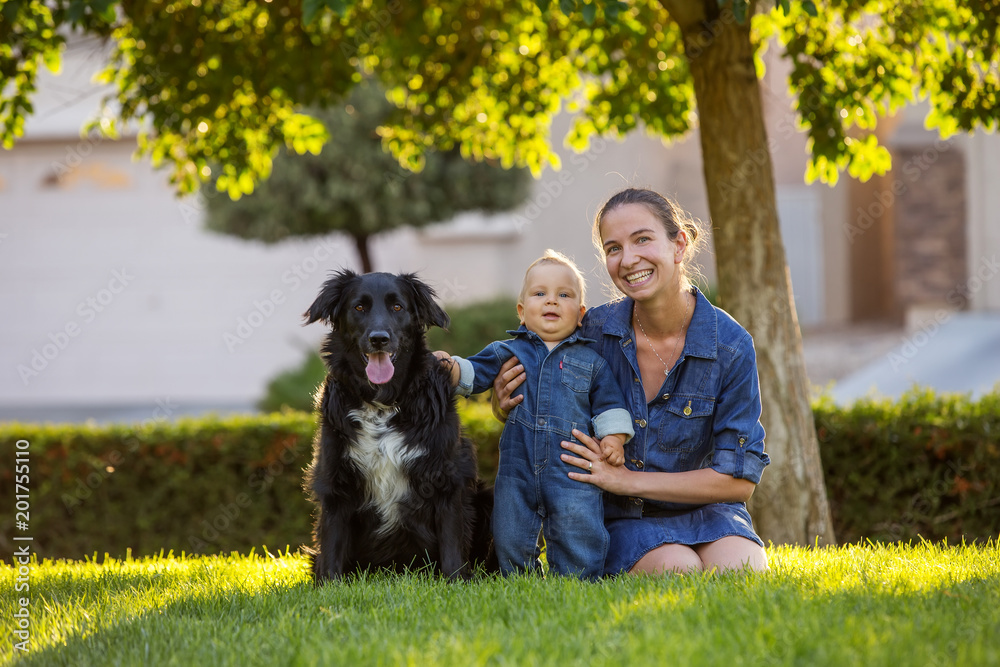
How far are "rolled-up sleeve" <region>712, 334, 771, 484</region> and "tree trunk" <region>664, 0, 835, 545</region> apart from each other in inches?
44.1

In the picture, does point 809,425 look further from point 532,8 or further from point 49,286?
point 49,286

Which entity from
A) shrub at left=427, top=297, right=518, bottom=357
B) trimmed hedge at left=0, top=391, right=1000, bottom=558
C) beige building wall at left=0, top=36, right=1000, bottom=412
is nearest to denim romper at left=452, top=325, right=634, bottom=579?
trimmed hedge at left=0, top=391, right=1000, bottom=558

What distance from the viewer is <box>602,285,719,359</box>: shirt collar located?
130 inches

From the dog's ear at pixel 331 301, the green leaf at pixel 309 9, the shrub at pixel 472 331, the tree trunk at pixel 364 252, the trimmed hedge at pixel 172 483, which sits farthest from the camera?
the tree trunk at pixel 364 252

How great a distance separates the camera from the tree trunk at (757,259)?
4.28m

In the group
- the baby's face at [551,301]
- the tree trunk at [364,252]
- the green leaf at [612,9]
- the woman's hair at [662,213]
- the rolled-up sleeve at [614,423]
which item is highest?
the green leaf at [612,9]

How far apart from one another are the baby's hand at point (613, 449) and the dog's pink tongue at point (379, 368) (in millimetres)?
840

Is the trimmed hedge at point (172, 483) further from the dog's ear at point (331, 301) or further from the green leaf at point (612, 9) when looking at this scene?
the green leaf at point (612, 9)

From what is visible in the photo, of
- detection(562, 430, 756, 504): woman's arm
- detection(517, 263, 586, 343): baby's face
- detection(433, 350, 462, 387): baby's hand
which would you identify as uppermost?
detection(517, 263, 586, 343): baby's face

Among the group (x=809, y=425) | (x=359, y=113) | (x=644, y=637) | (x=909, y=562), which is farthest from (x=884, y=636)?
(x=359, y=113)

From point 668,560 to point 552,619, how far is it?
0.81 m

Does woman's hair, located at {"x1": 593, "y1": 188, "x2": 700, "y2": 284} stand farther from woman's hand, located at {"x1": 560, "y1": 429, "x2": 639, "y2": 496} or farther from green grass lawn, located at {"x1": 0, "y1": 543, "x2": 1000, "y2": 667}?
green grass lawn, located at {"x1": 0, "y1": 543, "x2": 1000, "y2": 667}

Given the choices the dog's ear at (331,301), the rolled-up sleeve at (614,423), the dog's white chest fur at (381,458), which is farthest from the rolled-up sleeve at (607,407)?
the dog's ear at (331,301)

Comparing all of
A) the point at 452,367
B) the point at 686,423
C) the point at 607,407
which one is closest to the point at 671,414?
the point at 686,423
